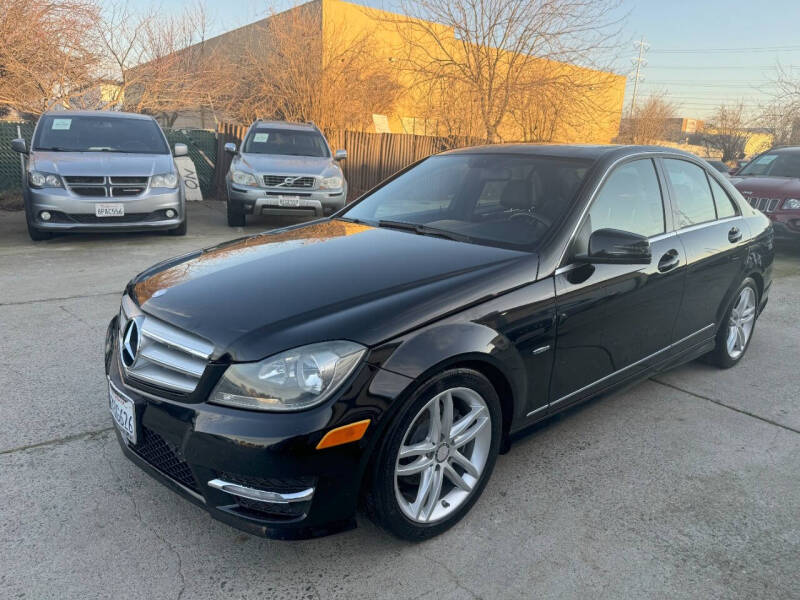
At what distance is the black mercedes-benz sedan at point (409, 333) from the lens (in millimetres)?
2006

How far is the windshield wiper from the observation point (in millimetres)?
3023

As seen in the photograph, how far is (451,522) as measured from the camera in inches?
95.2

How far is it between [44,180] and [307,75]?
11593 millimetres

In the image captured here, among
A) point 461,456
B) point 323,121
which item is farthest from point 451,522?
point 323,121

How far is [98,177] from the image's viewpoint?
24.3ft

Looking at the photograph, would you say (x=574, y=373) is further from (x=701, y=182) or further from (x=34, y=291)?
(x=34, y=291)

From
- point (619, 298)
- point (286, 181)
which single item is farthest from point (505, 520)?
point (286, 181)

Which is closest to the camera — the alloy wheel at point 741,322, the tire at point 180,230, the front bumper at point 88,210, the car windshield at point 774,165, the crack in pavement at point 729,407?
the crack in pavement at point 729,407

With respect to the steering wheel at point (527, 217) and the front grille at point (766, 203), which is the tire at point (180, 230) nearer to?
the steering wheel at point (527, 217)

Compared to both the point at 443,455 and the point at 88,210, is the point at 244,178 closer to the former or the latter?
the point at 88,210

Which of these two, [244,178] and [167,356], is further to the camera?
[244,178]

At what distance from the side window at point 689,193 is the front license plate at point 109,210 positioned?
6.40 meters

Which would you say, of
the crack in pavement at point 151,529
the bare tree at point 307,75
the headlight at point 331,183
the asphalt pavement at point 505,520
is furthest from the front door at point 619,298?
the bare tree at point 307,75

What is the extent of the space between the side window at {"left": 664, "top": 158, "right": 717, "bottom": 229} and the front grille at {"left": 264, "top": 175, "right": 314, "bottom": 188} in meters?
6.53
